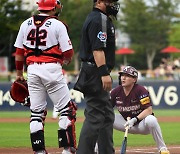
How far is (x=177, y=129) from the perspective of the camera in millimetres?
17969

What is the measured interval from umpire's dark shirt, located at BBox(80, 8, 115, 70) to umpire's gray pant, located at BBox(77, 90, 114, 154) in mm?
474

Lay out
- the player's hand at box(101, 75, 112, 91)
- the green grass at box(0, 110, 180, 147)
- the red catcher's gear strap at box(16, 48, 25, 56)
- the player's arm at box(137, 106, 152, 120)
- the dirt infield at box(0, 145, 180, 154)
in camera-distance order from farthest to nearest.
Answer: the green grass at box(0, 110, 180, 147) → the dirt infield at box(0, 145, 180, 154) → the player's arm at box(137, 106, 152, 120) → the red catcher's gear strap at box(16, 48, 25, 56) → the player's hand at box(101, 75, 112, 91)

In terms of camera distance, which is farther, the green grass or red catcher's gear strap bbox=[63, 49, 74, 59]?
the green grass

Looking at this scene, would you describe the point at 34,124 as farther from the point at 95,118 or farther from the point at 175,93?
the point at 175,93

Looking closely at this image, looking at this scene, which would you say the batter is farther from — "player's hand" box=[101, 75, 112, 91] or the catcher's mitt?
"player's hand" box=[101, 75, 112, 91]

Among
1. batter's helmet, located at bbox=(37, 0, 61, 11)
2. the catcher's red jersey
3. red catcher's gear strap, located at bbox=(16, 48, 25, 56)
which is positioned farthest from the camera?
red catcher's gear strap, located at bbox=(16, 48, 25, 56)

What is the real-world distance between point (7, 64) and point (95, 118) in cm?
5306

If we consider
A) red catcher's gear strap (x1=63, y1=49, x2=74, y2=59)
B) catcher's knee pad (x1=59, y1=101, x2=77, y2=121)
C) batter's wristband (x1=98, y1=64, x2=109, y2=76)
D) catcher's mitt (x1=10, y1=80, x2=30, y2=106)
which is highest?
red catcher's gear strap (x1=63, y1=49, x2=74, y2=59)

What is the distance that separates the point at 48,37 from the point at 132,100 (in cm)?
209

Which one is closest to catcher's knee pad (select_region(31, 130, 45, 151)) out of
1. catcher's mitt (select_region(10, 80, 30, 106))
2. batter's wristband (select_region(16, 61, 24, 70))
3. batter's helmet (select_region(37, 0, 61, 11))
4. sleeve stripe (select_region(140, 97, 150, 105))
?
catcher's mitt (select_region(10, 80, 30, 106))

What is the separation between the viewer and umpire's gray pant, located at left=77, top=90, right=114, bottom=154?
901 cm

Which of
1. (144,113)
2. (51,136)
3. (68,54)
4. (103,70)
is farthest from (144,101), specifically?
(51,136)

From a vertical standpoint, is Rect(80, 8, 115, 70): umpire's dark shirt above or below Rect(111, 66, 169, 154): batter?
above

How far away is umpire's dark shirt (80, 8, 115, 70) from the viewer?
8.82 m
